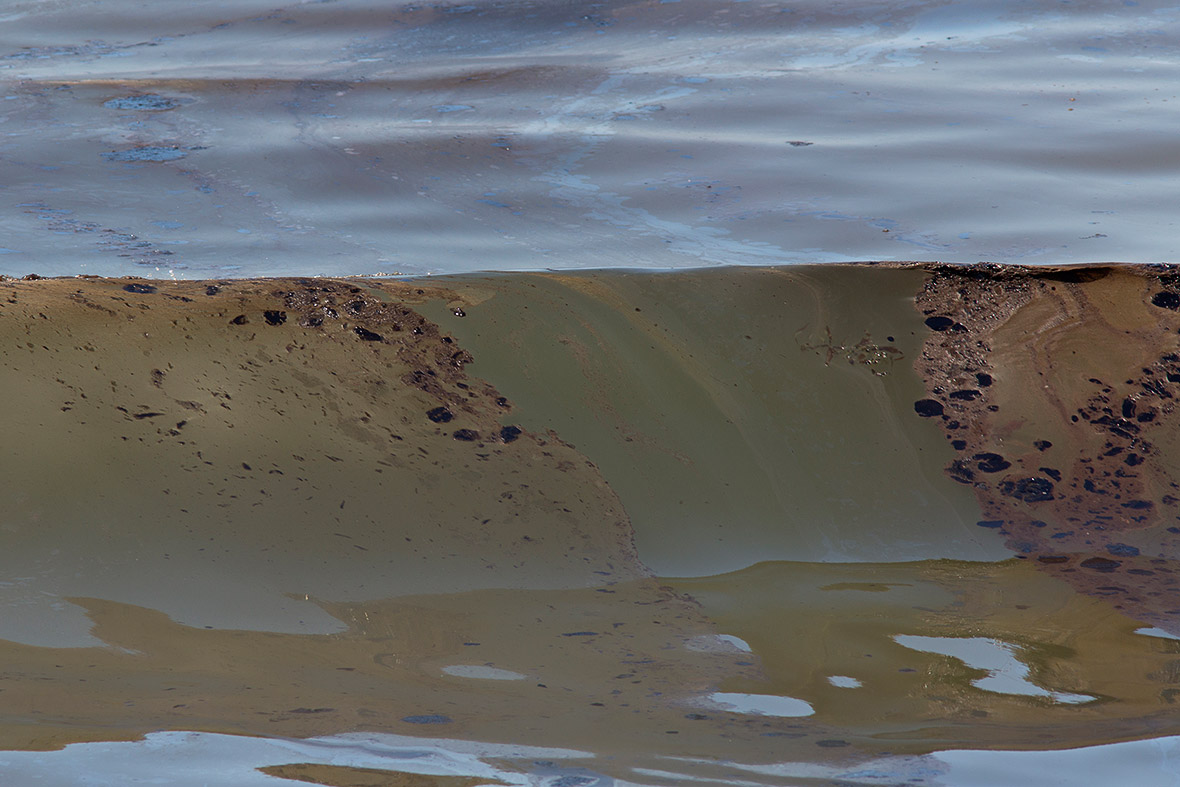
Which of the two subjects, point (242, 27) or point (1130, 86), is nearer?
point (1130, 86)

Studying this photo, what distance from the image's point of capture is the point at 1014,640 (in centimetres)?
108

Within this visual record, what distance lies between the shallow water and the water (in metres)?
0.01

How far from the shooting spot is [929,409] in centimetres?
131

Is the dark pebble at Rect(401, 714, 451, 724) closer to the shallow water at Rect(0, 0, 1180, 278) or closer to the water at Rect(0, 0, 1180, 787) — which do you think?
the water at Rect(0, 0, 1180, 787)

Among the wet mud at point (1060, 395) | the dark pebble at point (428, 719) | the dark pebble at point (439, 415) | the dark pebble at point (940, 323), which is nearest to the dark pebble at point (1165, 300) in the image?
the wet mud at point (1060, 395)

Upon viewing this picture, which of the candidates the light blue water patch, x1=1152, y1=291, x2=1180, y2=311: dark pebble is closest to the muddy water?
x1=1152, y1=291, x2=1180, y2=311: dark pebble

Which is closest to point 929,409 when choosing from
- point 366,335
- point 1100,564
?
point 1100,564

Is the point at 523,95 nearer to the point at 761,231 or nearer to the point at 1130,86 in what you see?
the point at 761,231

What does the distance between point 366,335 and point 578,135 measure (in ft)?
2.47

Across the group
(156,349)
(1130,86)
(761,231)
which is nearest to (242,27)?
(156,349)

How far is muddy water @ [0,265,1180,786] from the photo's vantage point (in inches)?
35.4

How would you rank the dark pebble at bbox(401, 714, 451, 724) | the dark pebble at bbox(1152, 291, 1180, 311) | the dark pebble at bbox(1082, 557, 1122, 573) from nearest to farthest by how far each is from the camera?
the dark pebble at bbox(401, 714, 451, 724) < the dark pebble at bbox(1082, 557, 1122, 573) < the dark pebble at bbox(1152, 291, 1180, 311)

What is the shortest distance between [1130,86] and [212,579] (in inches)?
79.3

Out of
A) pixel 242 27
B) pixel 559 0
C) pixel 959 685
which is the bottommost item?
pixel 959 685
